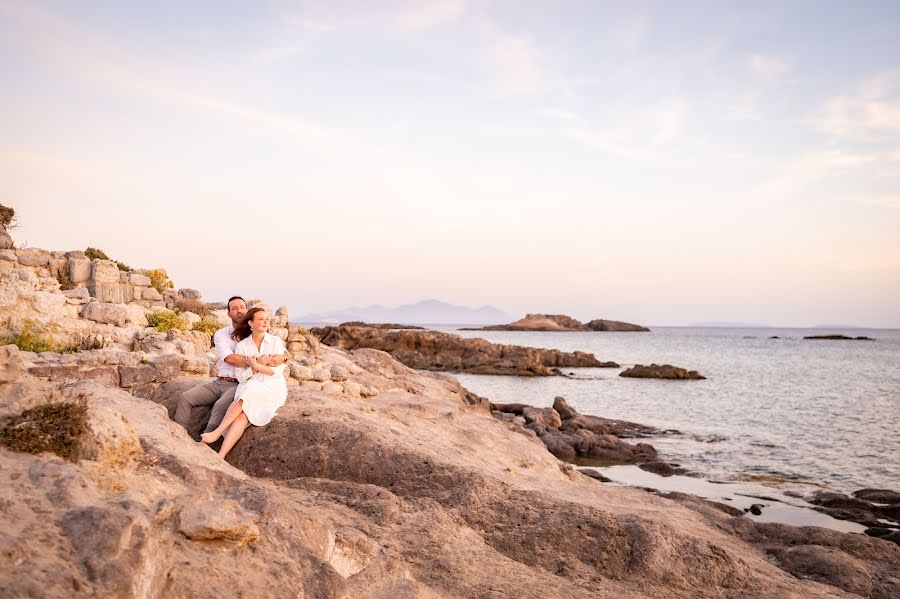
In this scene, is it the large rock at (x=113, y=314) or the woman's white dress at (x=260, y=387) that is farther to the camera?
the large rock at (x=113, y=314)

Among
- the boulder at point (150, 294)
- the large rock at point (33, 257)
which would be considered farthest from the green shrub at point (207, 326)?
the large rock at point (33, 257)

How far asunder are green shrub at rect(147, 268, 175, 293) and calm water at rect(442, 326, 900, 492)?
59.4 feet

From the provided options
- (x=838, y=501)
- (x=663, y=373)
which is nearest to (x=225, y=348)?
(x=838, y=501)

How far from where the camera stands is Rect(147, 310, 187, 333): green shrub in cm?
1562

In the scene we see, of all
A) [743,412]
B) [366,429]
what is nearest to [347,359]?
[366,429]

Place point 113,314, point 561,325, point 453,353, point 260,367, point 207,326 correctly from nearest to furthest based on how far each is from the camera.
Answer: point 260,367
point 113,314
point 207,326
point 453,353
point 561,325

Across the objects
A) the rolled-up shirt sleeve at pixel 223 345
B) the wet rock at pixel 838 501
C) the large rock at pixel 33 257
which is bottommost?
the wet rock at pixel 838 501

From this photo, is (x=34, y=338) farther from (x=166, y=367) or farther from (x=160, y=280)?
(x=160, y=280)

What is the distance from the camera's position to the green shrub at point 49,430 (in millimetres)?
5562

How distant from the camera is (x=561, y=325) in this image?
7131 inches

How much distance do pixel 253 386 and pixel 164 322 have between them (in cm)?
790

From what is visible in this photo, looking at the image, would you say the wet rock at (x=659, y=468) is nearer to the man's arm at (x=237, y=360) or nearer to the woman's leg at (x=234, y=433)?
the woman's leg at (x=234, y=433)

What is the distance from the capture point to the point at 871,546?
31.6ft

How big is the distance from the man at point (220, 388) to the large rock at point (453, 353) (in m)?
43.3
